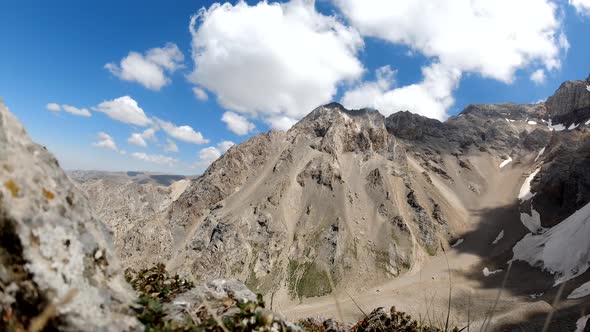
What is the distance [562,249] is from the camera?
76.6 meters

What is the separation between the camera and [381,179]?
4488 inches

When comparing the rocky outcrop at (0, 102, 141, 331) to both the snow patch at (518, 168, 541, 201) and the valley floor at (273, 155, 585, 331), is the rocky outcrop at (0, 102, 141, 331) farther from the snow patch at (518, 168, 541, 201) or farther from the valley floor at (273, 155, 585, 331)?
the snow patch at (518, 168, 541, 201)

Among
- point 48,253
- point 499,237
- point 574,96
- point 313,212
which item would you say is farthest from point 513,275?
point 574,96

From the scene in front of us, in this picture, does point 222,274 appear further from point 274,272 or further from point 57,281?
point 57,281

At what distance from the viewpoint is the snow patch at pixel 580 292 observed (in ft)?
171

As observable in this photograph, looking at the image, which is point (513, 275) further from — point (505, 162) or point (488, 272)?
point (505, 162)

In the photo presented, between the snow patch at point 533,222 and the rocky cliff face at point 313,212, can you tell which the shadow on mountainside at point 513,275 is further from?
the rocky cliff face at point 313,212

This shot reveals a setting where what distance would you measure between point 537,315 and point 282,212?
65558mm

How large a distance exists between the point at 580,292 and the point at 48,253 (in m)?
70.2

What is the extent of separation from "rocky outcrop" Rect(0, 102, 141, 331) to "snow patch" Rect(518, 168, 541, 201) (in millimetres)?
144251

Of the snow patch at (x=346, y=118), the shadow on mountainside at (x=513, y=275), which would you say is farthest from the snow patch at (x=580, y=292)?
the snow patch at (x=346, y=118)

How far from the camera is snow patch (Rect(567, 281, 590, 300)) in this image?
52197mm

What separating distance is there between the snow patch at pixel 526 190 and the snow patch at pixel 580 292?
2983 inches

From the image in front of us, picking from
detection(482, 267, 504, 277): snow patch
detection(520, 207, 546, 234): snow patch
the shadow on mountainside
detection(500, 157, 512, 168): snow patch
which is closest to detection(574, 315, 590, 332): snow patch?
the shadow on mountainside
